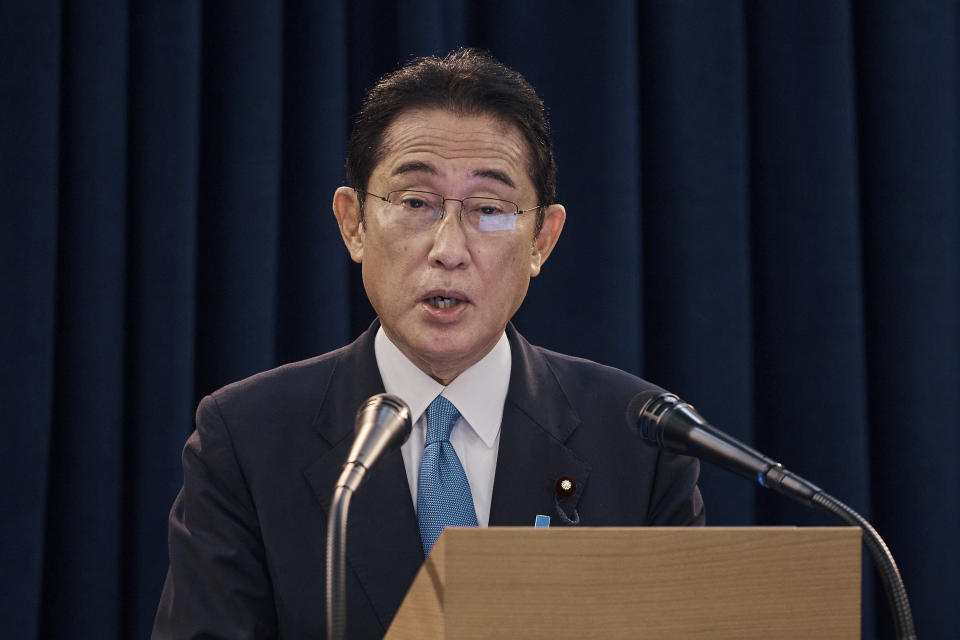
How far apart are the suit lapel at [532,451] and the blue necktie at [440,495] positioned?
0.05 m

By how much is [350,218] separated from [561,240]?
722 millimetres

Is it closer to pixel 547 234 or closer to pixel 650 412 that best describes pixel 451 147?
pixel 547 234

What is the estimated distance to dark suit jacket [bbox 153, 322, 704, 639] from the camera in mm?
1561

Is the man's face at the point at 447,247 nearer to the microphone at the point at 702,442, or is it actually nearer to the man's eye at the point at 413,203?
the man's eye at the point at 413,203

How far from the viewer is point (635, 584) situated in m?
0.91

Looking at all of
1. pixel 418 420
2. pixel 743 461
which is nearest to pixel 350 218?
pixel 418 420

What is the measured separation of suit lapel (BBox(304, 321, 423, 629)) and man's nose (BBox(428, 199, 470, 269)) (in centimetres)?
28

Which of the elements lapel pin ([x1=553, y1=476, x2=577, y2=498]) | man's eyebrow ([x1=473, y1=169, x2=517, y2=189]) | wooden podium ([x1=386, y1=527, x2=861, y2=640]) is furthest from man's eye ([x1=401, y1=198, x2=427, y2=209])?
wooden podium ([x1=386, y1=527, x2=861, y2=640])

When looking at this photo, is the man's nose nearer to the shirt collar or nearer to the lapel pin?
the shirt collar

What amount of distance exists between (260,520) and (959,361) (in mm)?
1805

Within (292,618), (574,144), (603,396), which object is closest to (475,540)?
(292,618)

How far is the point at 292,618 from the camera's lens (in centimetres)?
159

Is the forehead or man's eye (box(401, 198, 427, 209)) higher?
the forehead

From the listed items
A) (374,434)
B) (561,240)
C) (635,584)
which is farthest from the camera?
(561,240)
